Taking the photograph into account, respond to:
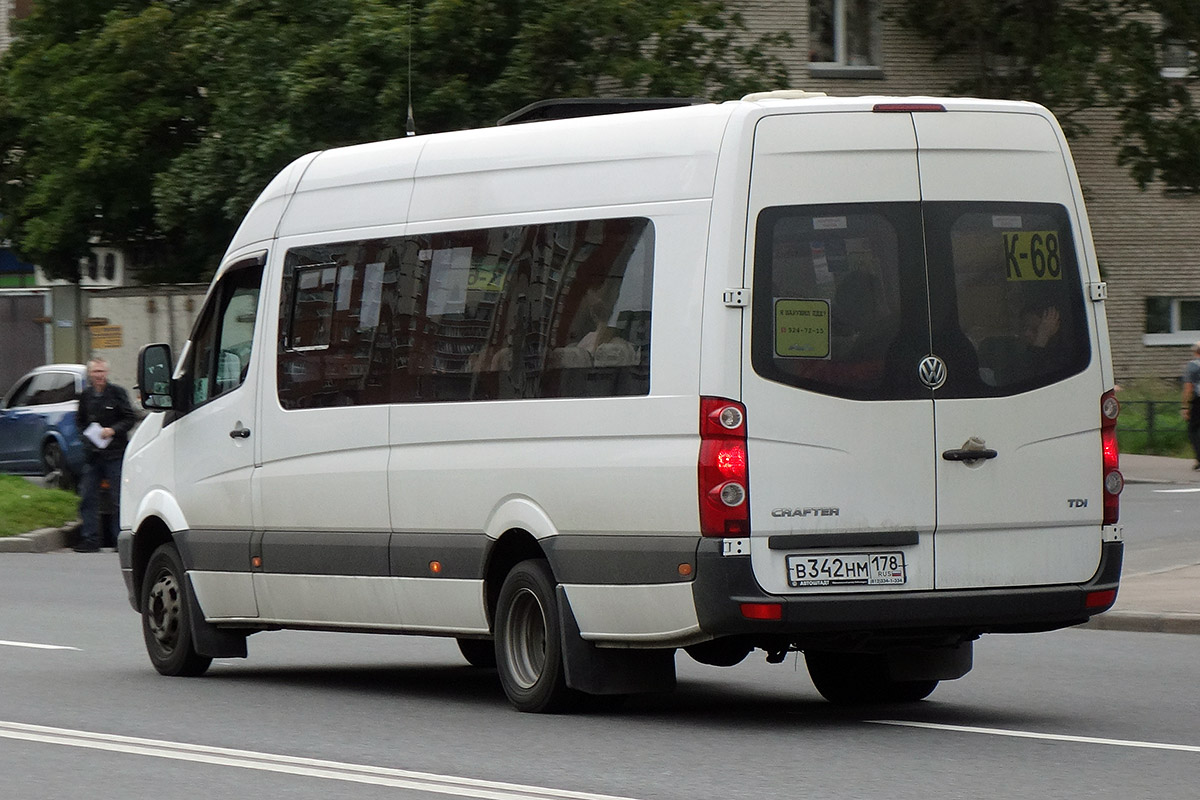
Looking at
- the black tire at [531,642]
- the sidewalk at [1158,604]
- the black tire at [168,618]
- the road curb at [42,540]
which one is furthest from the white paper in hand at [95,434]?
the black tire at [531,642]

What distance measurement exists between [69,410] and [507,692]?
1914cm

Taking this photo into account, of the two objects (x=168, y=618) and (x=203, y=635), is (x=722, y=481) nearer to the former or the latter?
(x=203, y=635)

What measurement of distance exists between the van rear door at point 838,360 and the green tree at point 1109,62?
79.1 feet

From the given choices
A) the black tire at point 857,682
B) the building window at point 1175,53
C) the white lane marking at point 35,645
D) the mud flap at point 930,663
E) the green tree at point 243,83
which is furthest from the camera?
the building window at point 1175,53

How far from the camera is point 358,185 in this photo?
10258 mm

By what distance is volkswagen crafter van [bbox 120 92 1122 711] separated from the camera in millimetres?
8312

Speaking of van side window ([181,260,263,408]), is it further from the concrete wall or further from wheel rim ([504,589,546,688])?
the concrete wall

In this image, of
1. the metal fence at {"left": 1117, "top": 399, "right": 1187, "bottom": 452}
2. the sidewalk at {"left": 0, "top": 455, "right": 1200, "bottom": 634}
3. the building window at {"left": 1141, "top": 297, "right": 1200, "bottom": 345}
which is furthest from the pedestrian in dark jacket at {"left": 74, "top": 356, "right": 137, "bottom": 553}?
the building window at {"left": 1141, "top": 297, "right": 1200, "bottom": 345}

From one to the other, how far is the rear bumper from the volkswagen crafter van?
1cm

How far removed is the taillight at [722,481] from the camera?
8.19 metres

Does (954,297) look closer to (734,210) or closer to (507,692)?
(734,210)

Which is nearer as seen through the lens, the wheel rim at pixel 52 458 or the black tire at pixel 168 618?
the black tire at pixel 168 618

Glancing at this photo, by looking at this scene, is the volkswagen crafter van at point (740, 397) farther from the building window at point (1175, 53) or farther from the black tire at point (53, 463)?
the building window at point (1175, 53)

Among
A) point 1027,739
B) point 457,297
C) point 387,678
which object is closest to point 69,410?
point 387,678
